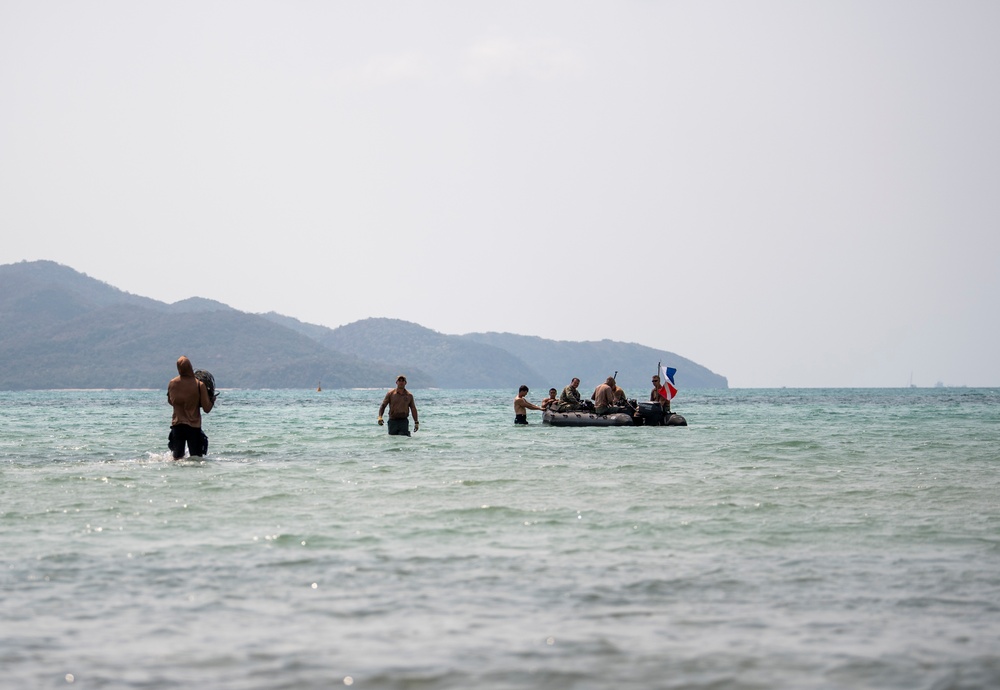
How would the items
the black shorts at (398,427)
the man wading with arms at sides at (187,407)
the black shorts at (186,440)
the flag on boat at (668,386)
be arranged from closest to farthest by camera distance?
the man wading with arms at sides at (187,407) < the black shorts at (186,440) < the black shorts at (398,427) < the flag on boat at (668,386)

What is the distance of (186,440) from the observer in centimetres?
1800

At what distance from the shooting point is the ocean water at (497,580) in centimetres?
548

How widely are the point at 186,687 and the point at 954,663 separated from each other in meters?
3.99

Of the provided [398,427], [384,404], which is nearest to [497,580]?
[384,404]

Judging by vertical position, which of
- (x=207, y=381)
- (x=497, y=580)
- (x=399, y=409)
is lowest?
(x=497, y=580)

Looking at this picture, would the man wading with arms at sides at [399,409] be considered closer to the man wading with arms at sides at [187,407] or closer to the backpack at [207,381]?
the man wading with arms at sides at [187,407]

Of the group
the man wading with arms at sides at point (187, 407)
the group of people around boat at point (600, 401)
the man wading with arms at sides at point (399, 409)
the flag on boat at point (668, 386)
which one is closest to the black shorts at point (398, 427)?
the man wading with arms at sides at point (399, 409)

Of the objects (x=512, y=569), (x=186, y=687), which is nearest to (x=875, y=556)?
(x=512, y=569)

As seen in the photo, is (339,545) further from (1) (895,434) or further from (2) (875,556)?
(1) (895,434)

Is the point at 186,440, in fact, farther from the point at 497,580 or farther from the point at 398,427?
the point at 497,580

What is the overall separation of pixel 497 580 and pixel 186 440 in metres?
11.5

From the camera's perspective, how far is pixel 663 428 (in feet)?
110

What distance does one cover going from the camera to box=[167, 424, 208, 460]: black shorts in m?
17.8

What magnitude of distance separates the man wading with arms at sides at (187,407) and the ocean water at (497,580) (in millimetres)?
1266
